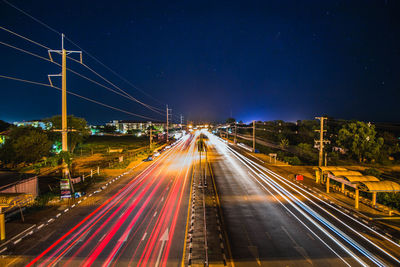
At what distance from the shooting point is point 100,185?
21.5 metres

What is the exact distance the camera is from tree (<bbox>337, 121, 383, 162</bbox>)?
36.1 meters

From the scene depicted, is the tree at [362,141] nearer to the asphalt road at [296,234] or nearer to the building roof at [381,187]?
the asphalt road at [296,234]

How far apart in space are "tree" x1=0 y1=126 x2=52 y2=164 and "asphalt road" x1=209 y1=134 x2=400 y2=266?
30281 mm

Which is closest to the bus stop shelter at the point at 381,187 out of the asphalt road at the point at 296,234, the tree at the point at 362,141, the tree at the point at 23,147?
the asphalt road at the point at 296,234

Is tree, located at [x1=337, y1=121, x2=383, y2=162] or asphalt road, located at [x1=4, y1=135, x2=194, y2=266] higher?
tree, located at [x1=337, y1=121, x2=383, y2=162]

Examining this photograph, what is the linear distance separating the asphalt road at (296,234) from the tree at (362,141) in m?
26.2

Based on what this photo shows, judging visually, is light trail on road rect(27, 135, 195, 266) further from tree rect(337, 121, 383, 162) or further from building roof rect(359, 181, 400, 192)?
tree rect(337, 121, 383, 162)

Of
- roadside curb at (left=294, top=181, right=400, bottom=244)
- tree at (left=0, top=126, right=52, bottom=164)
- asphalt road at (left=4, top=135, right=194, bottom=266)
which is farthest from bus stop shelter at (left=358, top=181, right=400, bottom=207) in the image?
tree at (left=0, top=126, right=52, bottom=164)

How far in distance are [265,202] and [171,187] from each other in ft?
30.1

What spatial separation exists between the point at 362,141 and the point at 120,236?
140 ft

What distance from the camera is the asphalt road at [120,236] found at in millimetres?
9172

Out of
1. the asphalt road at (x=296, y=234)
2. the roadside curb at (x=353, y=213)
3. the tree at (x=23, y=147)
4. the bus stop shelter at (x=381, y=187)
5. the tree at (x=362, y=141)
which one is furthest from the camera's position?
the tree at (x=362, y=141)

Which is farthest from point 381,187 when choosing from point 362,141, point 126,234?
point 362,141

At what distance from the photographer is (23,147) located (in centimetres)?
2967
